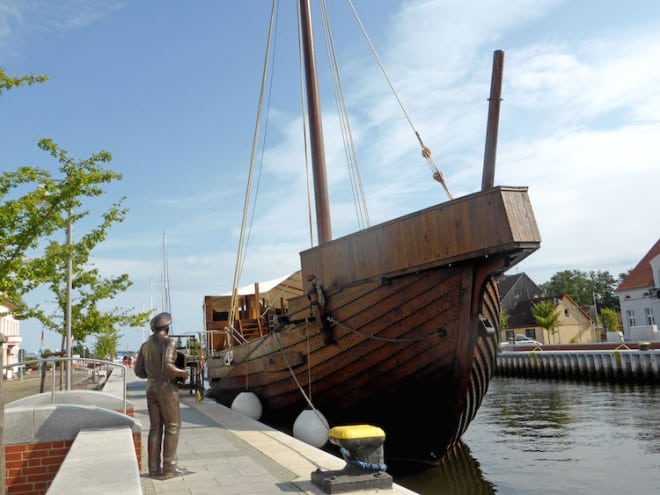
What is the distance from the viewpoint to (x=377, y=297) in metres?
8.46

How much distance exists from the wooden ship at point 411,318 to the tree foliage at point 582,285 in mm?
82443

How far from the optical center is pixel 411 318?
820 cm

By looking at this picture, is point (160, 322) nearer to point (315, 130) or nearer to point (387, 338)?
point (387, 338)

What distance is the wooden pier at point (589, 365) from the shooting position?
2295 cm

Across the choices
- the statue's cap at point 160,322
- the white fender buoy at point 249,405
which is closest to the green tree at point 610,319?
the white fender buoy at point 249,405

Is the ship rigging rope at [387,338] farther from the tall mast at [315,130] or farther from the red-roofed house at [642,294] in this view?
the red-roofed house at [642,294]

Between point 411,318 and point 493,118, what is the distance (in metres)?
3.05

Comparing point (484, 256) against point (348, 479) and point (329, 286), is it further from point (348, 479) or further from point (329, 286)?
point (348, 479)

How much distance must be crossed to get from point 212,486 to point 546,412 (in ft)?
44.0

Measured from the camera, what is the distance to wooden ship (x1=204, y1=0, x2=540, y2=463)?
7.41 metres

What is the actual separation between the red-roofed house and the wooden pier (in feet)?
30.5

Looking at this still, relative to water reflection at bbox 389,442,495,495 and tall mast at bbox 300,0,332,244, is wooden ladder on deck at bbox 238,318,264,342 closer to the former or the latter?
tall mast at bbox 300,0,332,244

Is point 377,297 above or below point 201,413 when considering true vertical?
above

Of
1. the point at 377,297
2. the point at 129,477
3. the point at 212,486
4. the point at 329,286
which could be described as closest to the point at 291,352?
the point at 329,286
